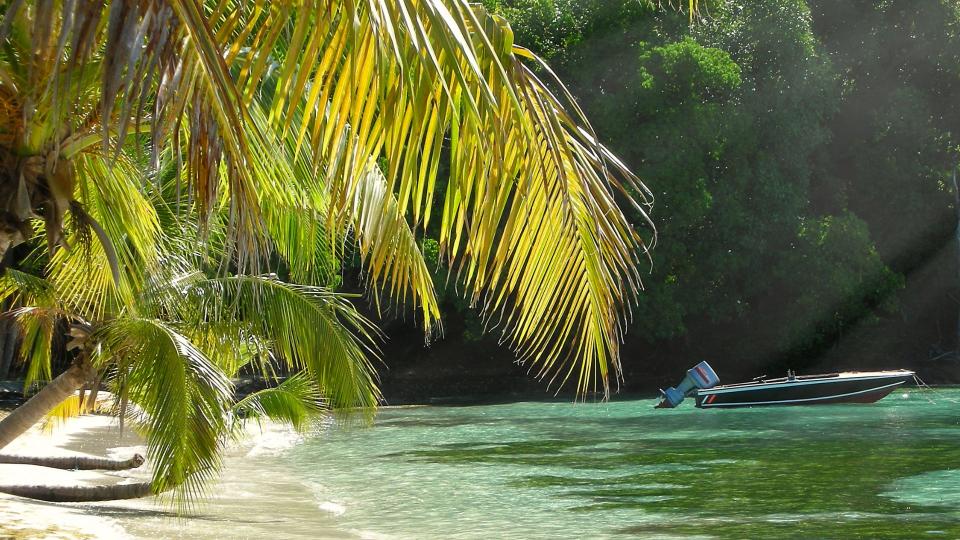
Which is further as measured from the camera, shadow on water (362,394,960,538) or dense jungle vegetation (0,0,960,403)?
dense jungle vegetation (0,0,960,403)

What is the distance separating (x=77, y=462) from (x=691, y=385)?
12.9 meters

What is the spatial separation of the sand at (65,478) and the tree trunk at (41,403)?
70 centimetres

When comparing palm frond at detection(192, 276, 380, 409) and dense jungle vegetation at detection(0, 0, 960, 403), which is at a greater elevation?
dense jungle vegetation at detection(0, 0, 960, 403)

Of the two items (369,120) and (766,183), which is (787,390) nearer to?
(766,183)

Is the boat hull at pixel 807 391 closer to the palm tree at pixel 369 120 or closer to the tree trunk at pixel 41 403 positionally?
the tree trunk at pixel 41 403

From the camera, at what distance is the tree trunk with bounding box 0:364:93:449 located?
25.9 ft

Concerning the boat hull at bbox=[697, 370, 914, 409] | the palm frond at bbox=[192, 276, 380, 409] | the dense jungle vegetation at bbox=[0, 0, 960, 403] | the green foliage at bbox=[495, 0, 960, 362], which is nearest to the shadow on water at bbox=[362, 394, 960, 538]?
the boat hull at bbox=[697, 370, 914, 409]

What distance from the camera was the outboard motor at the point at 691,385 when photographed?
20719 mm

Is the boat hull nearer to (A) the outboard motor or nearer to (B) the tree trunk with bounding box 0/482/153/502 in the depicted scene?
(A) the outboard motor

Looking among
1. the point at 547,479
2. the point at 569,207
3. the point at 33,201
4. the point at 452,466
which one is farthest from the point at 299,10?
the point at 452,466

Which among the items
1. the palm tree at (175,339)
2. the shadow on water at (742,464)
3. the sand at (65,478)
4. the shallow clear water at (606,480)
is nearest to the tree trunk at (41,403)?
the palm tree at (175,339)

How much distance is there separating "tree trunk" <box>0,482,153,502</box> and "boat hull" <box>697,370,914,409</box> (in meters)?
13.2

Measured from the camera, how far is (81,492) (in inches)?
383

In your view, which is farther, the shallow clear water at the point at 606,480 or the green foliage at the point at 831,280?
the green foliage at the point at 831,280
